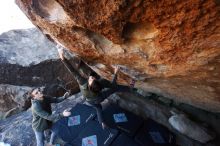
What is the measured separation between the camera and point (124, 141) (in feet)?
17.6

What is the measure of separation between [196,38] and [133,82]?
2.71 m

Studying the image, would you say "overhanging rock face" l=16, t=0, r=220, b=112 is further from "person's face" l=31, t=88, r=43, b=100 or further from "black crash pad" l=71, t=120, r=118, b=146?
"black crash pad" l=71, t=120, r=118, b=146

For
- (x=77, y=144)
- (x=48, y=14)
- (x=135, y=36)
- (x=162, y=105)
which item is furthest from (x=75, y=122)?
(x=135, y=36)

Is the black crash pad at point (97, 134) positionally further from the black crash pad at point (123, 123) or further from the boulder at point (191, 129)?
the boulder at point (191, 129)

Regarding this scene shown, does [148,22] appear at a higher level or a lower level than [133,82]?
higher

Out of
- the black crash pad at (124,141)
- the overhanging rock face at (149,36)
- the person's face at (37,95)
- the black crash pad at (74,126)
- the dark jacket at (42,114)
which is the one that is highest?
the overhanging rock face at (149,36)

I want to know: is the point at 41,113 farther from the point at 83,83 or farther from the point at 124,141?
the point at 124,141

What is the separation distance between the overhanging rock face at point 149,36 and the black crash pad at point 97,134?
134cm

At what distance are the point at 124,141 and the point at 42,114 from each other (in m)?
1.70

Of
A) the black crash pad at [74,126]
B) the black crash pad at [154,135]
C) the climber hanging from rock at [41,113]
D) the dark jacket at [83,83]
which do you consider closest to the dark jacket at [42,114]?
the climber hanging from rock at [41,113]

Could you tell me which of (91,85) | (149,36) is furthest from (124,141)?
(149,36)

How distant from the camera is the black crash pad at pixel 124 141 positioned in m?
5.33

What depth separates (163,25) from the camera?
2791mm

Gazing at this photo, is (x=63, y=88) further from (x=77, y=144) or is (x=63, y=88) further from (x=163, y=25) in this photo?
(x=163, y=25)
